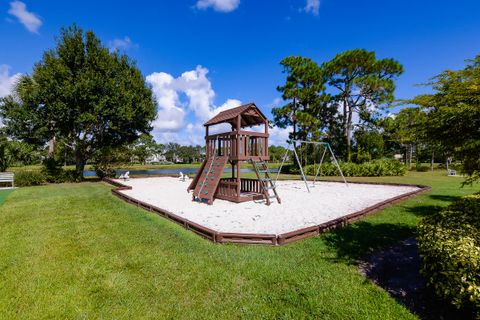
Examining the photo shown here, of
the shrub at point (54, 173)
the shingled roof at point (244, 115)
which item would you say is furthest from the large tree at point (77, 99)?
the shingled roof at point (244, 115)

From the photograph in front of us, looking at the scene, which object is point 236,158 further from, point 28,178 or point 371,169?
point 371,169

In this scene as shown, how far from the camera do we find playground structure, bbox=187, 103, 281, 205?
9.90 meters

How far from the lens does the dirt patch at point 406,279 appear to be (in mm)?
2879

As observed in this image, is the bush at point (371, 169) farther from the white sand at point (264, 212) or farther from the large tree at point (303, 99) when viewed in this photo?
the white sand at point (264, 212)

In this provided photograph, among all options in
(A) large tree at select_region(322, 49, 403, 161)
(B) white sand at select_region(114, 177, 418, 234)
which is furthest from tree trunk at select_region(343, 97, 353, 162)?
(B) white sand at select_region(114, 177, 418, 234)

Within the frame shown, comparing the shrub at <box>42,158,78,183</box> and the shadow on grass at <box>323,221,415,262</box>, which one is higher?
the shrub at <box>42,158,78,183</box>

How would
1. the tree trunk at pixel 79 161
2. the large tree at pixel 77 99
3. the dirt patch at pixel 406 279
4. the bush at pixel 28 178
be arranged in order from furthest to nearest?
the tree trunk at pixel 79 161
the large tree at pixel 77 99
the bush at pixel 28 178
the dirt patch at pixel 406 279

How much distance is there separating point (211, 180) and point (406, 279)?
767cm

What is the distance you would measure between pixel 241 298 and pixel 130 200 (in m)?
7.94

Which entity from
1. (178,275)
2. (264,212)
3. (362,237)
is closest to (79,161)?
(264,212)

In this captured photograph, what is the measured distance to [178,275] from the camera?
148 inches

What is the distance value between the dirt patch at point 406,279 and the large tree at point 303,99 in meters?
22.1

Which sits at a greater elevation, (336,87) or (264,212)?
(336,87)

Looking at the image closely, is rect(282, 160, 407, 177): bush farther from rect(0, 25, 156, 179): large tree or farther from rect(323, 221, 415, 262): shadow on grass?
rect(0, 25, 156, 179): large tree
